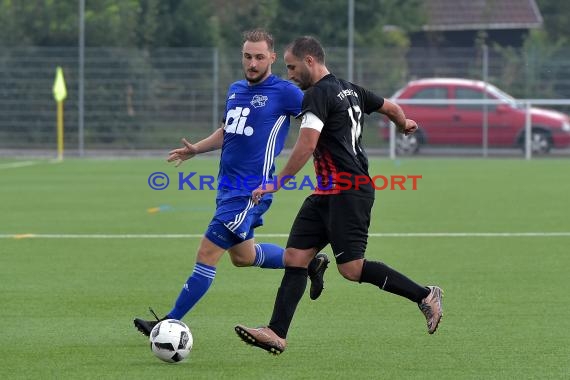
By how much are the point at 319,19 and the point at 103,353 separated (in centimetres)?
3098

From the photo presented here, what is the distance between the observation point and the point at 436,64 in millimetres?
34156

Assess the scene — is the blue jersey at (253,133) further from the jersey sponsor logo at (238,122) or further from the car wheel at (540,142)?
the car wheel at (540,142)

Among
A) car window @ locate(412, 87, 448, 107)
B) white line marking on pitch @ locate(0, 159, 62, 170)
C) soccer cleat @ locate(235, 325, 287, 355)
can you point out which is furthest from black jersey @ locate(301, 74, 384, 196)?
car window @ locate(412, 87, 448, 107)

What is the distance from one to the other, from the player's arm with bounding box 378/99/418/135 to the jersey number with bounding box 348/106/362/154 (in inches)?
15.1

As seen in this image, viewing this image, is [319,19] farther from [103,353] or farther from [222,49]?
[103,353]

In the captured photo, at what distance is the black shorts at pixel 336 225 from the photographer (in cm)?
766

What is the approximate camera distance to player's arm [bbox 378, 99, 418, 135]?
8.18 meters

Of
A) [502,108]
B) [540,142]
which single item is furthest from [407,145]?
[540,142]

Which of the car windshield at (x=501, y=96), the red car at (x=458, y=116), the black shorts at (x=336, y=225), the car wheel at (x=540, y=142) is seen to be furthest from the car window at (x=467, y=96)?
the black shorts at (x=336, y=225)

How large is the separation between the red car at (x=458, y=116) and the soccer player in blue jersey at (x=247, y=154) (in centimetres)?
2404

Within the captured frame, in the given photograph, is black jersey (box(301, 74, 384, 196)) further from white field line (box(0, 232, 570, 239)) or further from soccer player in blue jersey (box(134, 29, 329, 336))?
white field line (box(0, 232, 570, 239))

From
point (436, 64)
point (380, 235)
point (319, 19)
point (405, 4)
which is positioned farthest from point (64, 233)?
point (405, 4)

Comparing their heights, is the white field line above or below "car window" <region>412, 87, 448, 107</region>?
below

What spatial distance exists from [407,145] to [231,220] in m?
24.7
